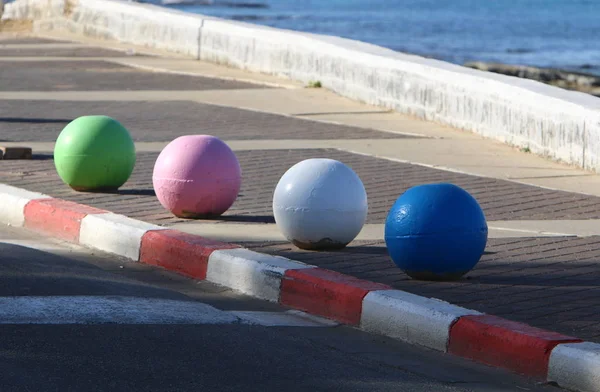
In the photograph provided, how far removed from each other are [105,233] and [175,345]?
259 cm

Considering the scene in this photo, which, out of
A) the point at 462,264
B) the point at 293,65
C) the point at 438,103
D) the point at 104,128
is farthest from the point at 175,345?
the point at 293,65

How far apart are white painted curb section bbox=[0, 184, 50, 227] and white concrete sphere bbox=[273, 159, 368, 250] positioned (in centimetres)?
209

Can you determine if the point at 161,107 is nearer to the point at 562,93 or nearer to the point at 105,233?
the point at 562,93

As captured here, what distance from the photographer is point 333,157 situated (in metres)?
12.5

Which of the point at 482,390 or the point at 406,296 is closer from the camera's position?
the point at 482,390

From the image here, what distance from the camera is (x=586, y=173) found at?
12039 millimetres

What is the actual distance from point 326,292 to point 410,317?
614 mm

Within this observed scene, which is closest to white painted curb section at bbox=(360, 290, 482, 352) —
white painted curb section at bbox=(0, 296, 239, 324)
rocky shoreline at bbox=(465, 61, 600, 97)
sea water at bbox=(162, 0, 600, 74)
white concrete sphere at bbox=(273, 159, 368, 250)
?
white painted curb section at bbox=(0, 296, 239, 324)

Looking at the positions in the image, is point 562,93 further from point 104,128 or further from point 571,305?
point 571,305

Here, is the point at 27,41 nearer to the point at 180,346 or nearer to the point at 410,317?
the point at 410,317

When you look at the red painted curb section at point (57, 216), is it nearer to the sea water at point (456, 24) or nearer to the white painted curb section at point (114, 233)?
the white painted curb section at point (114, 233)

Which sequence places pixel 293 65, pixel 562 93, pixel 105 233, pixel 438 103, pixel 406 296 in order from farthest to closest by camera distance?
1. pixel 293 65
2. pixel 438 103
3. pixel 562 93
4. pixel 105 233
5. pixel 406 296

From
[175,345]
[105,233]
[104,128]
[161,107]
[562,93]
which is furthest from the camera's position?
[161,107]

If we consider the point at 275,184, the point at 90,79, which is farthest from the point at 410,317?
the point at 90,79
